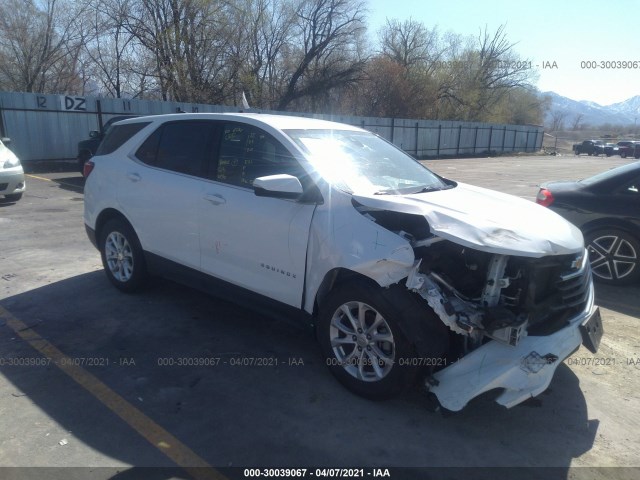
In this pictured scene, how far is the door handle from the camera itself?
13.4ft

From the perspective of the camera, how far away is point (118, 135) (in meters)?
5.37

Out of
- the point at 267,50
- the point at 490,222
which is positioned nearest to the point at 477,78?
the point at 267,50

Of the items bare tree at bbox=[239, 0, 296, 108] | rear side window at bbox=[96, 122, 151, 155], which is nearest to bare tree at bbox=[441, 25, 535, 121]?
bare tree at bbox=[239, 0, 296, 108]

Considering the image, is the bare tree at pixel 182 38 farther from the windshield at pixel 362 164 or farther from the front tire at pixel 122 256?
the windshield at pixel 362 164

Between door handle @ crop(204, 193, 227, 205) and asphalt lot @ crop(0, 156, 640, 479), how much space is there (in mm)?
1166

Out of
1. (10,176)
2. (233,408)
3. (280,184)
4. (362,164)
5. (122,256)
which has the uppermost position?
(362,164)

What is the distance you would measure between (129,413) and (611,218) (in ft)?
17.8

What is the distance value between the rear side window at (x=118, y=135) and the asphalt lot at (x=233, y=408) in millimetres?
1657

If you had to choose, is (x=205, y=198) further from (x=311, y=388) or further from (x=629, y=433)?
(x=629, y=433)

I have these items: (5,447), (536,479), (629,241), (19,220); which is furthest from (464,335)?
(19,220)

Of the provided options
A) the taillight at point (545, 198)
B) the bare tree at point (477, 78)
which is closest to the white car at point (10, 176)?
the taillight at point (545, 198)

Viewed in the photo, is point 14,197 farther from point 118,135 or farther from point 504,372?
point 504,372

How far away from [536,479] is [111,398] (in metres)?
2.68

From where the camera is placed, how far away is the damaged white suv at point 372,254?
3008 mm
